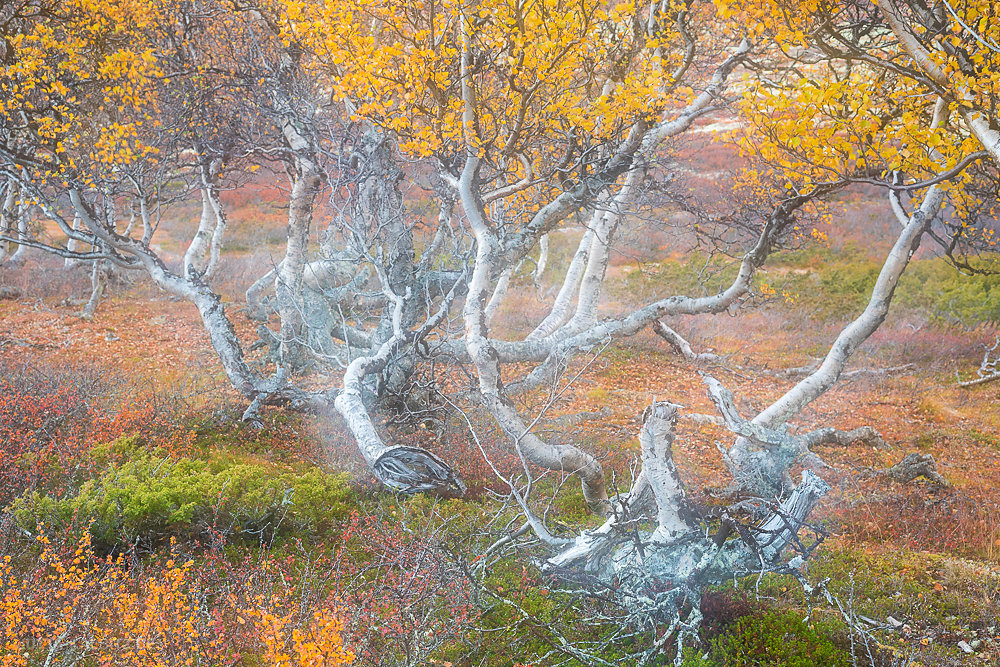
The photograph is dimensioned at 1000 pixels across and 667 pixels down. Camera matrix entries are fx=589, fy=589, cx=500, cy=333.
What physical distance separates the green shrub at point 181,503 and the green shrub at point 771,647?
149 inches

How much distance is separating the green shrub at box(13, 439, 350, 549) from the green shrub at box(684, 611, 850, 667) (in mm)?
3786

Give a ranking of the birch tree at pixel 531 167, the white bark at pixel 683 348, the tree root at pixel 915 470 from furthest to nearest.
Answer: the white bark at pixel 683 348
the tree root at pixel 915 470
the birch tree at pixel 531 167

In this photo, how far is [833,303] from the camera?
16469 millimetres

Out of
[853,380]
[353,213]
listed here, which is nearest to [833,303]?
[853,380]

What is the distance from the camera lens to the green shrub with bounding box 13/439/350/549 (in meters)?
5.18

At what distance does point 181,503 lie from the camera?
5504mm

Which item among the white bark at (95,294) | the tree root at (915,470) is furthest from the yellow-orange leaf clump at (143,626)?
the white bark at (95,294)

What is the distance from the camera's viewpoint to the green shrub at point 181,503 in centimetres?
518

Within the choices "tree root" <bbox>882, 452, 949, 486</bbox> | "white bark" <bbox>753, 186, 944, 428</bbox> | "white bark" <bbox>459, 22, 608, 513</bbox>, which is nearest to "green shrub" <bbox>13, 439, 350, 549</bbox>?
"white bark" <bbox>459, 22, 608, 513</bbox>

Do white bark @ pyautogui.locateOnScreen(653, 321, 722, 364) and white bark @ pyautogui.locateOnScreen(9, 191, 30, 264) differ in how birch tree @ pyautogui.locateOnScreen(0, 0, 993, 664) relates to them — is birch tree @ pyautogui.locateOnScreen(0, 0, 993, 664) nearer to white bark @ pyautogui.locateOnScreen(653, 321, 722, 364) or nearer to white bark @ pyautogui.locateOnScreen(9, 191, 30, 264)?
white bark @ pyautogui.locateOnScreen(9, 191, 30, 264)

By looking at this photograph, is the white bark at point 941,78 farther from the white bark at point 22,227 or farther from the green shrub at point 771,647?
the white bark at point 22,227

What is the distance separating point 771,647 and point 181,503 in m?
5.11

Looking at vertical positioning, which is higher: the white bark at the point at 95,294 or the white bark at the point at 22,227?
the white bark at the point at 22,227

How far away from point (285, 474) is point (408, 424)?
1.98 m
